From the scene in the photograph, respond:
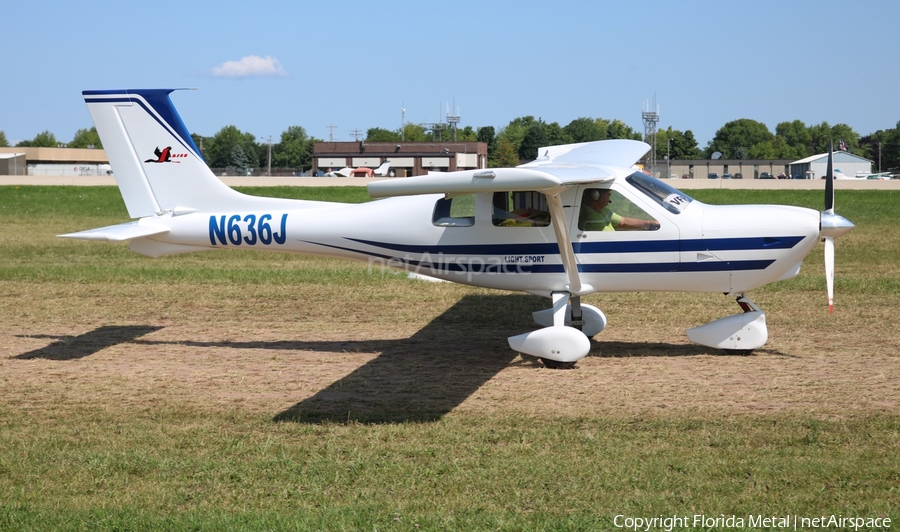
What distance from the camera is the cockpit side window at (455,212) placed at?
Answer: 33.5 feet

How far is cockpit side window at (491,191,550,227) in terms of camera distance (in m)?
9.88

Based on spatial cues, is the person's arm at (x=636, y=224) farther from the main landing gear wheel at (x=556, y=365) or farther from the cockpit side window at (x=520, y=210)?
the main landing gear wheel at (x=556, y=365)

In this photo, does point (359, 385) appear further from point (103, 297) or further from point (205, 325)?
point (103, 297)

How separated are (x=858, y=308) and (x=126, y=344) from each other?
10.0 meters

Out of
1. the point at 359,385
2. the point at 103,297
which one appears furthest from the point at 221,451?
→ the point at 103,297

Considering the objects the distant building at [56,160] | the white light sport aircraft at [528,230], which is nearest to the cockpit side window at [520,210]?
the white light sport aircraft at [528,230]

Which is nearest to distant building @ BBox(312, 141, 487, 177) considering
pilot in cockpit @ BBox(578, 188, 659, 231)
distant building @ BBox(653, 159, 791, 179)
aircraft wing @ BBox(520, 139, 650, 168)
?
distant building @ BBox(653, 159, 791, 179)

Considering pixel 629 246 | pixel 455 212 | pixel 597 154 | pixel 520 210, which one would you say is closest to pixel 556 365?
pixel 629 246

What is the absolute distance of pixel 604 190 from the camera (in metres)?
9.82

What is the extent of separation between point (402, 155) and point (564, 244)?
98098mm

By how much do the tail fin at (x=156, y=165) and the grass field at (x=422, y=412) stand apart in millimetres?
1770

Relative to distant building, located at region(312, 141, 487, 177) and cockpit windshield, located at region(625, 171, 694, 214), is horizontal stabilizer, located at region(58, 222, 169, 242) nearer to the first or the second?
cockpit windshield, located at region(625, 171, 694, 214)

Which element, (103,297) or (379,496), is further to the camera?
(103,297)

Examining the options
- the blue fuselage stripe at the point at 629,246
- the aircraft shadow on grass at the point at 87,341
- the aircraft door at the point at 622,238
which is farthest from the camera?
the aircraft shadow on grass at the point at 87,341
